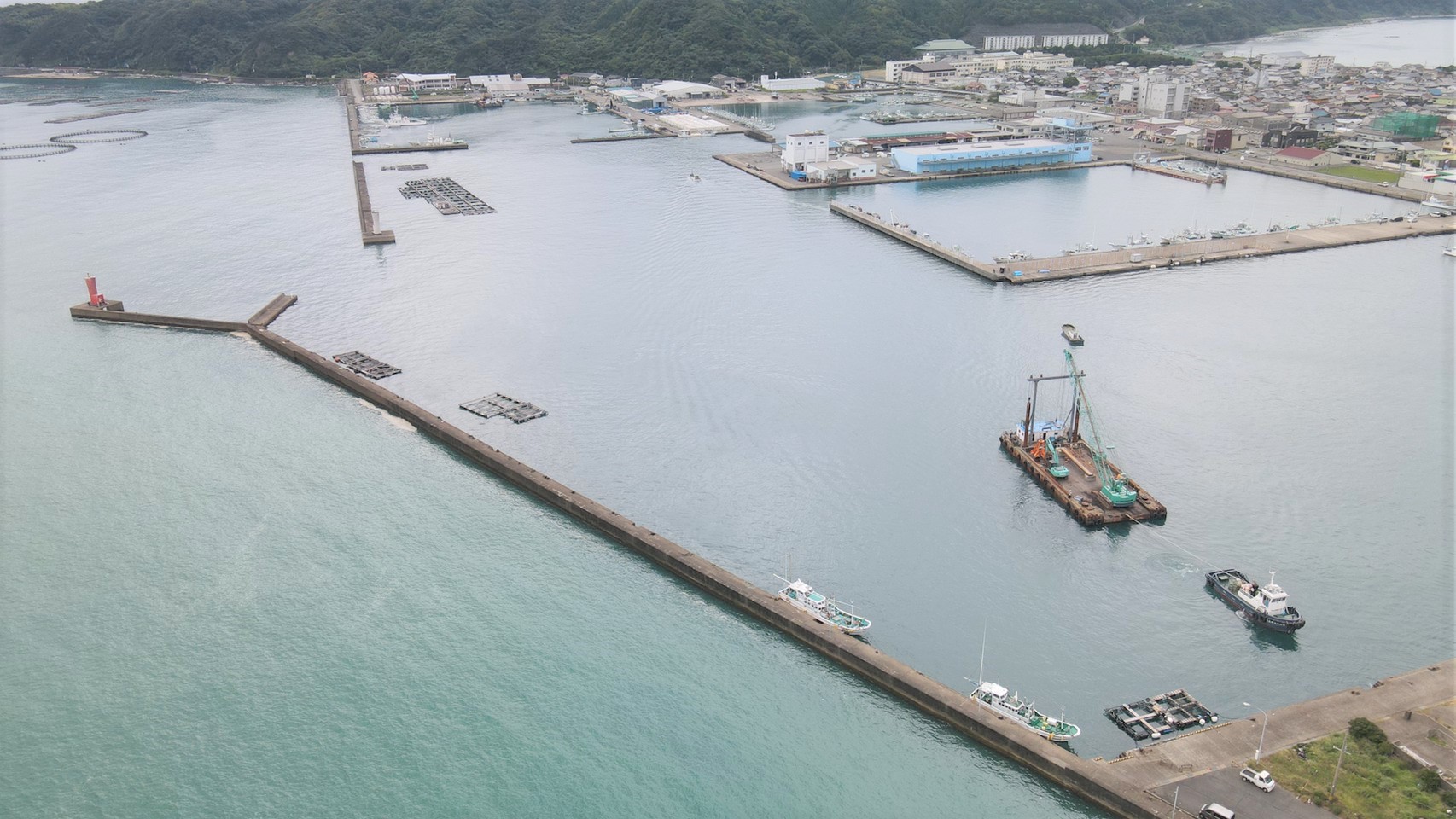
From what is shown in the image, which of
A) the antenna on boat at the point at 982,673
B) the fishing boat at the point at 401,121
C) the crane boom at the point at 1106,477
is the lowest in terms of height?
Result: the antenna on boat at the point at 982,673

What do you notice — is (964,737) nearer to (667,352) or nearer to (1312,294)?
(667,352)

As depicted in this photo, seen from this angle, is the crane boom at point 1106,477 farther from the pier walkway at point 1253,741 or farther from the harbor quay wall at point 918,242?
the harbor quay wall at point 918,242

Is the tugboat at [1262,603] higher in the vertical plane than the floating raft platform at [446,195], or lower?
lower

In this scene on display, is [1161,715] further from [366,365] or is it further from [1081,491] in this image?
[366,365]

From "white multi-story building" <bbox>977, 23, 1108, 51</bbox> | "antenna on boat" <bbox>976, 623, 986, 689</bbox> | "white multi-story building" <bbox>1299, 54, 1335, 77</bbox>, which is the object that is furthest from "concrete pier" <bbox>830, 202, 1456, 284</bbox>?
"white multi-story building" <bbox>977, 23, 1108, 51</bbox>

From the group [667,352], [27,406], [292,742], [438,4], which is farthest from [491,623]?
[438,4]

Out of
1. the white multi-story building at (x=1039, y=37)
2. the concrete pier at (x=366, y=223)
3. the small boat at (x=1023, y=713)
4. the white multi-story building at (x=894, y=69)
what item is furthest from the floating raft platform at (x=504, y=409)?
the white multi-story building at (x=1039, y=37)
